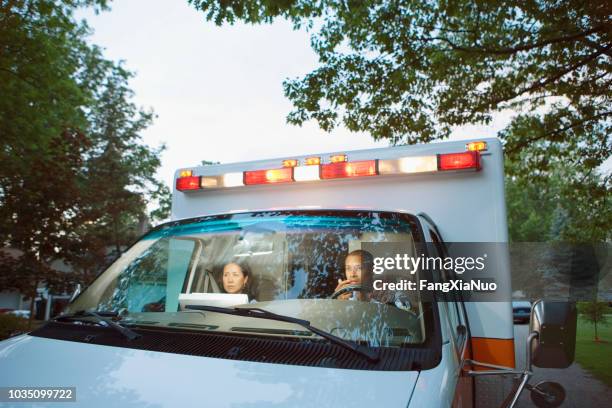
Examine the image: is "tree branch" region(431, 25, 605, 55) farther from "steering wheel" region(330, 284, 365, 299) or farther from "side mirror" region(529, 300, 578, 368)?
"steering wheel" region(330, 284, 365, 299)

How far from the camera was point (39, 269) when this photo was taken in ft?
34.6

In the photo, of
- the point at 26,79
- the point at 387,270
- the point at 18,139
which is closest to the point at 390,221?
the point at 387,270

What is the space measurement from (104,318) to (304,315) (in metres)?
0.92

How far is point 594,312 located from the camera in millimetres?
15516

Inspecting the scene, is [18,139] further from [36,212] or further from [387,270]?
[387,270]

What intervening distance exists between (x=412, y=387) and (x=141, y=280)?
5.84 feet

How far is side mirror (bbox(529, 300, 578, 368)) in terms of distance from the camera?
211cm

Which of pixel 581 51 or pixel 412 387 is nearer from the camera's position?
pixel 412 387

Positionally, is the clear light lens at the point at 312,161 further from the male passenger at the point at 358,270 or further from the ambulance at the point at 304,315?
the male passenger at the point at 358,270

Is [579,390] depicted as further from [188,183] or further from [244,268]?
[244,268]

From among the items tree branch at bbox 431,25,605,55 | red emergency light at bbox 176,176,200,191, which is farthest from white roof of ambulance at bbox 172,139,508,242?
tree branch at bbox 431,25,605,55

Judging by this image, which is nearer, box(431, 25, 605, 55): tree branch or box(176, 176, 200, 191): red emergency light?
box(176, 176, 200, 191): red emergency light

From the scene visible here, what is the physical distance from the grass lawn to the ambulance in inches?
280
